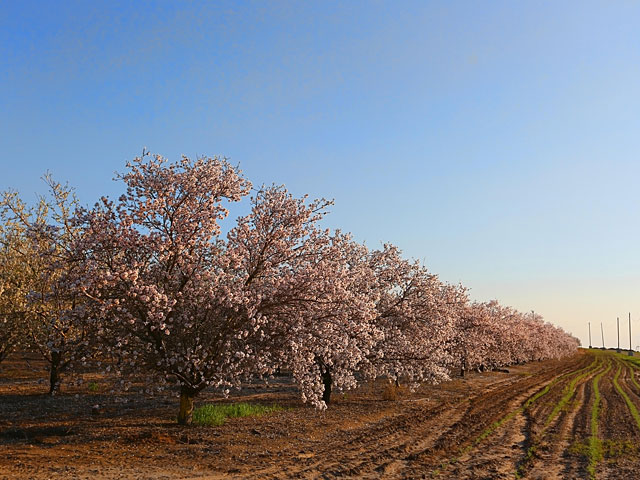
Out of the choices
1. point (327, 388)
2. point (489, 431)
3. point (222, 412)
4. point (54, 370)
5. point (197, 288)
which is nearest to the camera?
point (197, 288)

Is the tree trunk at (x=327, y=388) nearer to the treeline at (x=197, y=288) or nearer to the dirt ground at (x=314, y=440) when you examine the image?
the dirt ground at (x=314, y=440)

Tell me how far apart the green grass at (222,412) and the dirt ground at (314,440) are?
1.48 feet

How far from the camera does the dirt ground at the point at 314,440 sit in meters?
13.5

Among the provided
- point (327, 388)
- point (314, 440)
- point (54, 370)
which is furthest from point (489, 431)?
point (54, 370)

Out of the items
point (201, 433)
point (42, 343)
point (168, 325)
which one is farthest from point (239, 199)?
point (42, 343)

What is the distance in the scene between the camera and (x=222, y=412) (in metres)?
20.6

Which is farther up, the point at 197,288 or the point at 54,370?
the point at 197,288

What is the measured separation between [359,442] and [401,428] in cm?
349

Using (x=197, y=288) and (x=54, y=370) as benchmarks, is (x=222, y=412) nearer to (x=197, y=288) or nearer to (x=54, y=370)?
(x=197, y=288)

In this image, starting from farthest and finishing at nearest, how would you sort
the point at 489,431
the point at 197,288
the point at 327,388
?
1. the point at 327,388
2. the point at 489,431
3. the point at 197,288

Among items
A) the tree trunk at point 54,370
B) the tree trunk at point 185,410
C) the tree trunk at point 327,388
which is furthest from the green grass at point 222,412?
the tree trunk at point 54,370

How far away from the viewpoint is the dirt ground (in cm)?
1354

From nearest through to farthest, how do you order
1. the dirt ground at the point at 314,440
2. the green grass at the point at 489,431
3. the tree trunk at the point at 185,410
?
the dirt ground at the point at 314,440 < the green grass at the point at 489,431 < the tree trunk at the point at 185,410

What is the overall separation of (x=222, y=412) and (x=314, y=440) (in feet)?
15.2
